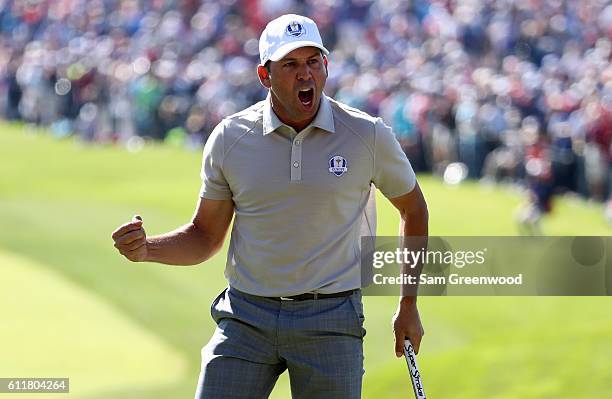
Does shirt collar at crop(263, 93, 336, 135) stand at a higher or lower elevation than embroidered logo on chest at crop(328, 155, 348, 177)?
higher

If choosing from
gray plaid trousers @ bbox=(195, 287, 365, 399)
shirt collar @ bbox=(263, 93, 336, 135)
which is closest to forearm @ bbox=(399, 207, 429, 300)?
gray plaid trousers @ bbox=(195, 287, 365, 399)

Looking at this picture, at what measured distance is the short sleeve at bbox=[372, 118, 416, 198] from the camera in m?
5.33

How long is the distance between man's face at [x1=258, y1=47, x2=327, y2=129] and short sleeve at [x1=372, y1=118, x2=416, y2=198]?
0.27m

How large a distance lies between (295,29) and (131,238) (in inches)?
38.1

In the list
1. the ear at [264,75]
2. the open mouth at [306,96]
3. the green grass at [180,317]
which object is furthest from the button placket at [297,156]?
the green grass at [180,317]

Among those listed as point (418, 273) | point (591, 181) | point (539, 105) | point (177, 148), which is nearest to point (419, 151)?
point (539, 105)

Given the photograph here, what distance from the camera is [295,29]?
206 inches

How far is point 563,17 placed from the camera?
26.4m

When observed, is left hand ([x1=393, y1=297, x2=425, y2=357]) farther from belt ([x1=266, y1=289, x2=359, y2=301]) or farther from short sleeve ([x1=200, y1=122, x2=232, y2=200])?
short sleeve ([x1=200, y1=122, x2=232, y2=200])

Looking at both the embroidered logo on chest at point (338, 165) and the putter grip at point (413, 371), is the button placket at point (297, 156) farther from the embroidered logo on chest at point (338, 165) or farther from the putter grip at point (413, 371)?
the putter grip at point (413, 371)

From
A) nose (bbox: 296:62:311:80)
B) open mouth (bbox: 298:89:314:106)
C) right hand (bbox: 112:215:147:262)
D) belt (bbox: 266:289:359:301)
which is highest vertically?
nose (bbox: 296:62:311:80)

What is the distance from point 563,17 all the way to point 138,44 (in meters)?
10.9

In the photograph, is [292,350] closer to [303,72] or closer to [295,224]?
[295,224]

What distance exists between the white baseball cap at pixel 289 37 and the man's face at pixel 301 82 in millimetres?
33
